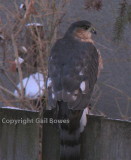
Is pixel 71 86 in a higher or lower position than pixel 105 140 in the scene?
higher

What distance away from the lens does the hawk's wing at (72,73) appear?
259 centimetres

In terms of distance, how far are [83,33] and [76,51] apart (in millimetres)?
814

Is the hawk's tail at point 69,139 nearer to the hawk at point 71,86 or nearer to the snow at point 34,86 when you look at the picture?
the hawk at point 71,86

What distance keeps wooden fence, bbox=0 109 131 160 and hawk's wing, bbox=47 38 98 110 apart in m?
0.16

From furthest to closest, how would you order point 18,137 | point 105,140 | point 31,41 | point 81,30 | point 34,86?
1. point 31,41
2. point 34,86
3. point 81,30
4. point 18,137
5. point 105,140

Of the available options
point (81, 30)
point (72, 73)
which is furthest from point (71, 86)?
point (81, 30)

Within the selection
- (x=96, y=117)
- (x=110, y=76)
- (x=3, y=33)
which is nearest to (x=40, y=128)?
(x=96, y=117)

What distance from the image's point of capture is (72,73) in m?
2.73

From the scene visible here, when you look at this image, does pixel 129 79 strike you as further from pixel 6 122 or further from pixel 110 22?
pixel 6 122

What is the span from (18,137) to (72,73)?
0.54 meters

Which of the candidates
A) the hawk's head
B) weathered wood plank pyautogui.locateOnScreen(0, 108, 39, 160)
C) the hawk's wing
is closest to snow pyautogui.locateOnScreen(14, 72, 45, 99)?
the hawk's head

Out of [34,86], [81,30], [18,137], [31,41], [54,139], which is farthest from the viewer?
[31,41]

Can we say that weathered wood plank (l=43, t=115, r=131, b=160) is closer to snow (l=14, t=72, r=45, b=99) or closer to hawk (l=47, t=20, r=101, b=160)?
hawk (l=47, t=20, r=101, b=160)

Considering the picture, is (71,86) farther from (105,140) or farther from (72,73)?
(105,140)
